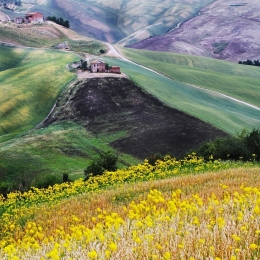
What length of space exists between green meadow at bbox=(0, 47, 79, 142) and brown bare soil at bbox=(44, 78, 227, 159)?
4196mm

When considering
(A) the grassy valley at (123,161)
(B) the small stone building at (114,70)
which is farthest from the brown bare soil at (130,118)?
(B) the small stone building at (114,70)

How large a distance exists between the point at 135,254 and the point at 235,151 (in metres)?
23.3

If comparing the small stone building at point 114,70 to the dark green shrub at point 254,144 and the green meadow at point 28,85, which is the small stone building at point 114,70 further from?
the dark green shrub at point 254,144

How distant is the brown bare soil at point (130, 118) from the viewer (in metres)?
63.2

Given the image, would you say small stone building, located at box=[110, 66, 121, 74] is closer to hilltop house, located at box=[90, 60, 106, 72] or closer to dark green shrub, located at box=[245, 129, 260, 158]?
hilltop house, located at box=[90, 60, 106, 72]

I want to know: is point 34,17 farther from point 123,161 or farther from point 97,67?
point 123,161

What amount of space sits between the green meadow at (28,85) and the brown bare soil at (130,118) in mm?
4196

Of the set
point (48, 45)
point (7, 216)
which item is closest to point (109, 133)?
point (7, 216)

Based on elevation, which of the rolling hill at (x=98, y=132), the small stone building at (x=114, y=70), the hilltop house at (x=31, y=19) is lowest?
the rolling hill at (x=98, y=132)

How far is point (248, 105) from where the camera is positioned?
305ft

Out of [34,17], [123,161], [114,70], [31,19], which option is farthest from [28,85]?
[34,17]

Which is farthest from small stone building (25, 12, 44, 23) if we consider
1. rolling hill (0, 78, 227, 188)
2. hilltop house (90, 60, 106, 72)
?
rolling hill (0, 78, 227, 188)

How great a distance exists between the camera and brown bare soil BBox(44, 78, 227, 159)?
207 feet

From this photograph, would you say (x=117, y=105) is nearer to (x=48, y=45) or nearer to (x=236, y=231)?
(x=48, y=45)
